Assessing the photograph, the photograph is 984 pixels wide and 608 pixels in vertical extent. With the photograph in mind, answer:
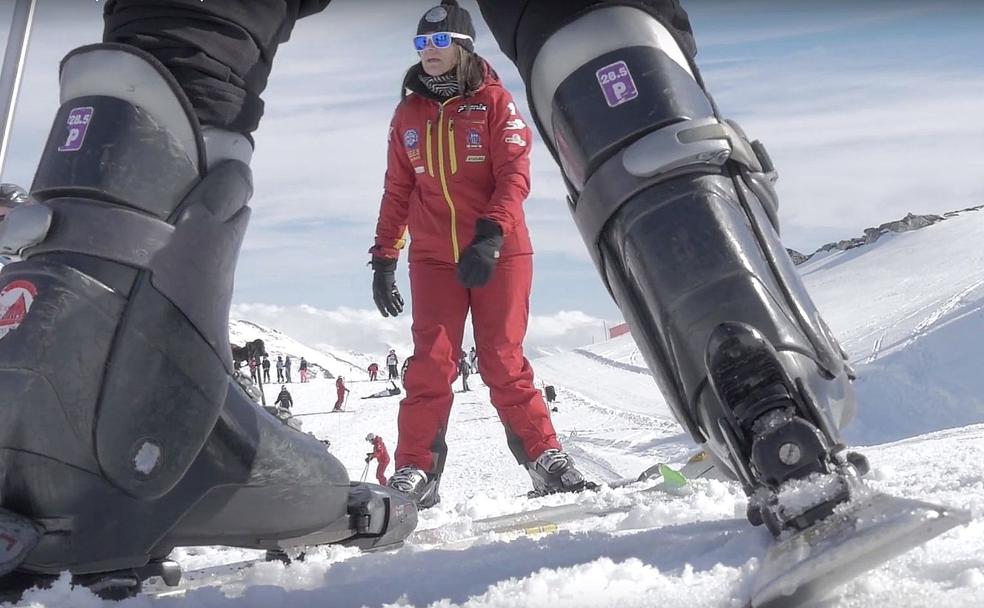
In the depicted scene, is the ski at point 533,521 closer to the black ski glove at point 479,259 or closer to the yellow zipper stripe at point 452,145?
the black ski glove at point 479,259

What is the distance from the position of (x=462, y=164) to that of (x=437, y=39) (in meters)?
0.55

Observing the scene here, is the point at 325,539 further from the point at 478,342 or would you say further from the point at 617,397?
the point at 617,397

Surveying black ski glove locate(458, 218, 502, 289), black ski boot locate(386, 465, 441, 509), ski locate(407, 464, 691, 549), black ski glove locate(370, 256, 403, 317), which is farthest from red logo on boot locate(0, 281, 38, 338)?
black ski glove locate(370, 256, 403, 317)

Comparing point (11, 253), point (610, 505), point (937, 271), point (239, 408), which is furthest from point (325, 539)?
point (937, 271)

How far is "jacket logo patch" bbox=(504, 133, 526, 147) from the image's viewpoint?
4.27 m

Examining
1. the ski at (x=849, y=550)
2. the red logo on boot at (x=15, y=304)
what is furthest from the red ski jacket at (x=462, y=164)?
the ski at (x=849, y=550)

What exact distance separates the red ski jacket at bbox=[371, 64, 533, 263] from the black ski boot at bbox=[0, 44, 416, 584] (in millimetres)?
2614

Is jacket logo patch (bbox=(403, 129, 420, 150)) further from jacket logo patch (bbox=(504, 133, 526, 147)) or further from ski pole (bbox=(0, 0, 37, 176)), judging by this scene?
ski pole (bbox=(0, 0, 37, 176))

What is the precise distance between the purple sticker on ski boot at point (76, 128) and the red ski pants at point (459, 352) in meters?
2.74

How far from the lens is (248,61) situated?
166cm

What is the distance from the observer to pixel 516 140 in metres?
4.29

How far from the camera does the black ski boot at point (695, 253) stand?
1169 millimetres

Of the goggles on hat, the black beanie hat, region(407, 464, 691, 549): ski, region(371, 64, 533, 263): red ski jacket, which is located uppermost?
the black beanie hat

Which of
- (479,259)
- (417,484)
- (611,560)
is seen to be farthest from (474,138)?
(611,560)
